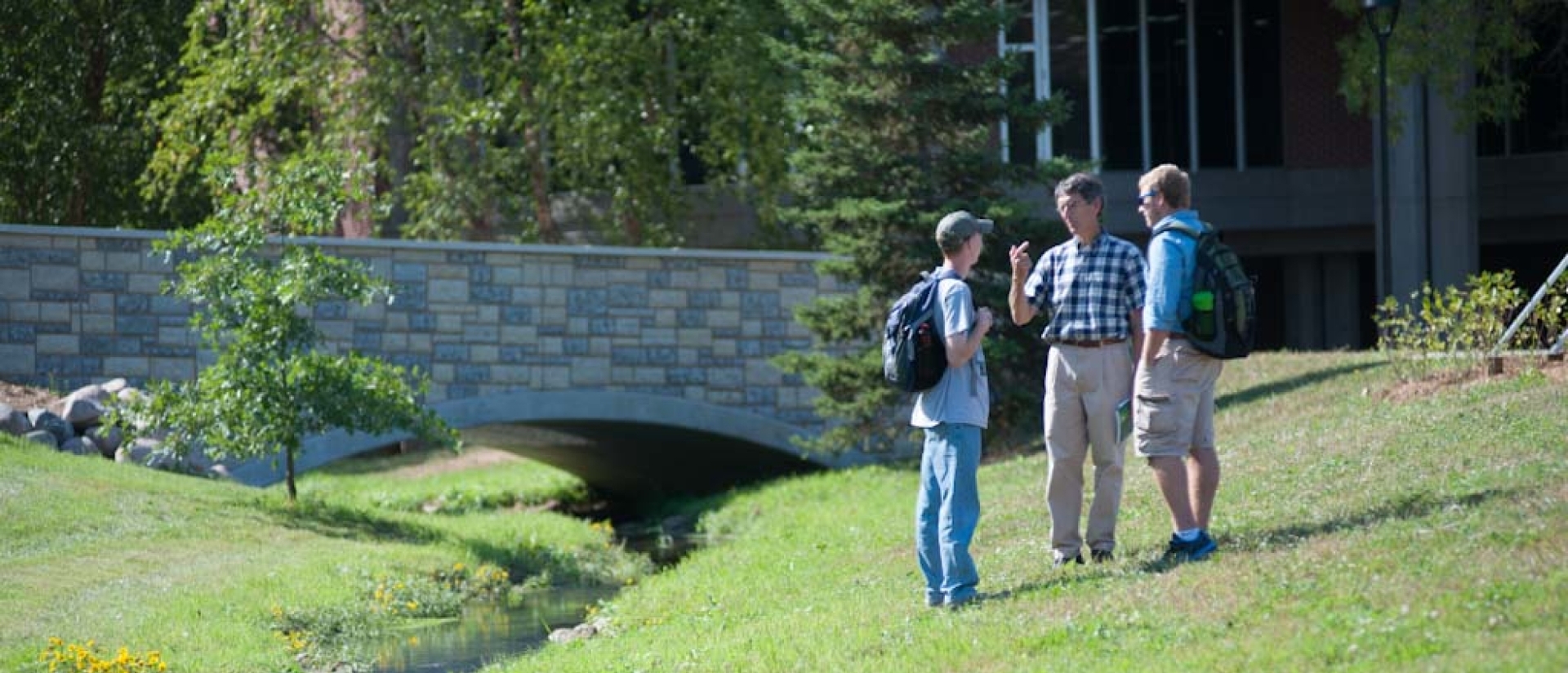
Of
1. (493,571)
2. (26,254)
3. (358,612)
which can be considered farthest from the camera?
(26,254)

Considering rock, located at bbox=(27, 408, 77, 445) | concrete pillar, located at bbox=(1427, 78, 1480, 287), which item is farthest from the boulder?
concrete pillar, located at bbox=(1427, 78, 1480, 287)

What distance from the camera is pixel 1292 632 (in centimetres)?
693

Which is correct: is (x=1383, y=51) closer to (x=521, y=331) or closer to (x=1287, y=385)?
(x=1287, y=385)

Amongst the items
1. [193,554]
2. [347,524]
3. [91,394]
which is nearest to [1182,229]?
[193,554]

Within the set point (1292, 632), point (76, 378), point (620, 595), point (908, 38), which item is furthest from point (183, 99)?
point (1292, 632)

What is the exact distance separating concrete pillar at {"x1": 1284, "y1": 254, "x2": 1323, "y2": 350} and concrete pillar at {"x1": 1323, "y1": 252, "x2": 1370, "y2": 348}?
0.12 m

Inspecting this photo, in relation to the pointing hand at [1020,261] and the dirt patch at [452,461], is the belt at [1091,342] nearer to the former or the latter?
the pointing hand at [1020,261]

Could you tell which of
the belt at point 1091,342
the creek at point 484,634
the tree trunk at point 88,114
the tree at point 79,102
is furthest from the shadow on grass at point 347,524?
the tree trunk at point 88,114

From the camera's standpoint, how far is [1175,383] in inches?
337

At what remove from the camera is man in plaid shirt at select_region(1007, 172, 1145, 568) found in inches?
345

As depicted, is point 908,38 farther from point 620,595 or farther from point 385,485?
point 385,485

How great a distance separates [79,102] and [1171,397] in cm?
2252

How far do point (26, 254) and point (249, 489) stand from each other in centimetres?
389

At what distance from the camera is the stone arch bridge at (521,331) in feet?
62.2
